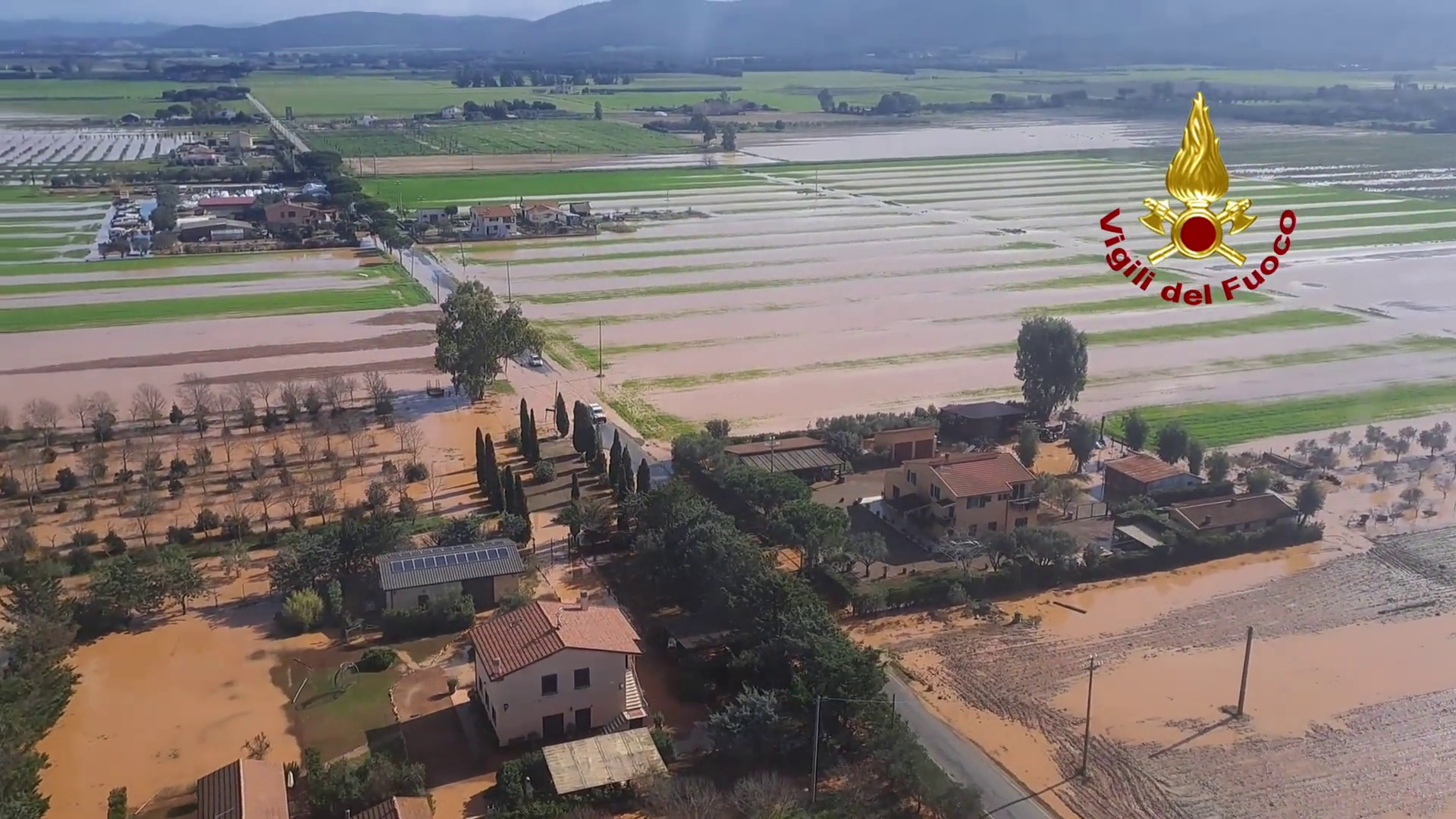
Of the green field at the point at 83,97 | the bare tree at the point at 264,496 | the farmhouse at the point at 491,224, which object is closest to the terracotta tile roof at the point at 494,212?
the farmhouse at the point at 491,224

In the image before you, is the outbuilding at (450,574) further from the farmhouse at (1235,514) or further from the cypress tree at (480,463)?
the farmhouse at (1235,514)

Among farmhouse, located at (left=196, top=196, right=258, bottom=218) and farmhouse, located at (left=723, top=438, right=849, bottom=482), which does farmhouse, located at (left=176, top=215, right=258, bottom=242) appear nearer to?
farmhouse, located at (left=196, top=196, right=258, bottom=218)

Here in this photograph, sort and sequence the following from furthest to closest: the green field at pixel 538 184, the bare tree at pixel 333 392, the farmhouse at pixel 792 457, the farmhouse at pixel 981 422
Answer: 1. the green field at pixel 538 184
2. the bare tree at pixel 333 392
3. the farmhouse at pixel 981 422
4. the farmhouse at pixel 792 457

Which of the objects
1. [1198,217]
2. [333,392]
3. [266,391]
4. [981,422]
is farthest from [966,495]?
[266,391]

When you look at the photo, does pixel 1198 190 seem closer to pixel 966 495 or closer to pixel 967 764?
pixel 967 764

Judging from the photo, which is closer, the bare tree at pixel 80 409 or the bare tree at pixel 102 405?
the bare tree at pixel 102 405

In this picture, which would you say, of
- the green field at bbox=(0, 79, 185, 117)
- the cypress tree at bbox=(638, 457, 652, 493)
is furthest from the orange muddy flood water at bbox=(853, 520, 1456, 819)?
the green field at bbox=(0, 79, 185, 117)

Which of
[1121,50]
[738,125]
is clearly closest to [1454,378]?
[738,125]
